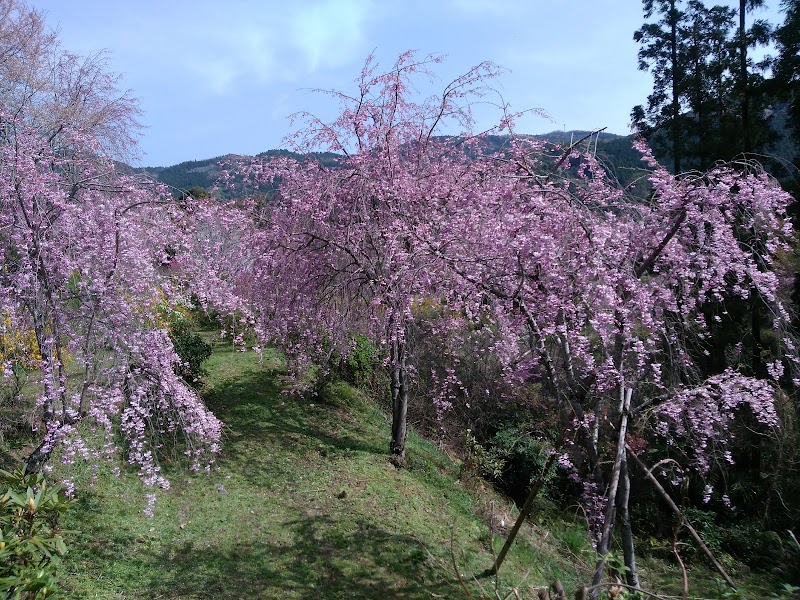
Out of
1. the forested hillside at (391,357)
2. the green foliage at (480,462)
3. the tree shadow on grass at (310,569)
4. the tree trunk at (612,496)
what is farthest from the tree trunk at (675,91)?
the tree shadow on grass at (310,569)

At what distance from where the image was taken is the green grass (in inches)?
179

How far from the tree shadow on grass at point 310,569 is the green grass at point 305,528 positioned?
0.04ft

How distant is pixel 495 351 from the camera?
19.8 ft

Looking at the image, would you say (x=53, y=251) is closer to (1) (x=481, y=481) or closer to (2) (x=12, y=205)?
(2) (x=12, y=205)

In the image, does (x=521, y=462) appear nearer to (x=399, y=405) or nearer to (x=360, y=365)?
(x=399, y=405)

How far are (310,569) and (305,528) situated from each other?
655 millimetres

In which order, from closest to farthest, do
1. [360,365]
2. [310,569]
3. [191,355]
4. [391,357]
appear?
[310,569], [391,357], [191,355], [360,365]

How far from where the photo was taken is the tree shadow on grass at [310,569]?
14.5 feet

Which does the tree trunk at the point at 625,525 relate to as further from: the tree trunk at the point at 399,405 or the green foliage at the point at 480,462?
the green foliage at the point at 480,462

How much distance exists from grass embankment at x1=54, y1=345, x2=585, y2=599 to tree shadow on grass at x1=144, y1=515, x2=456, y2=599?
0.04 ft

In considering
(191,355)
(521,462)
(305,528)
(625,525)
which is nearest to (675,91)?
(521,462)

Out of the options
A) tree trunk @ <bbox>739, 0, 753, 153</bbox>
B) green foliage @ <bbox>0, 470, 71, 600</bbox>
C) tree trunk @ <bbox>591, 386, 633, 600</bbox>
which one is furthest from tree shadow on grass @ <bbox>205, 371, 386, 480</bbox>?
tree trunk @ <bbox>739, 0, 753, 153</bbox>

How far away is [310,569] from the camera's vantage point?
480cm

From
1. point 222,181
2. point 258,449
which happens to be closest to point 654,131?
point 222,181
